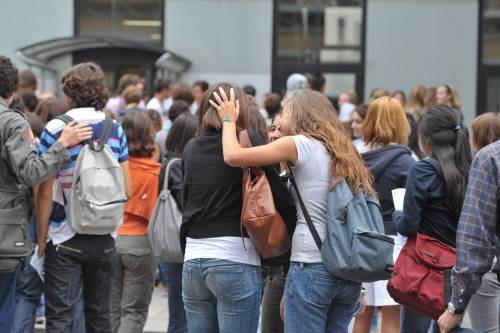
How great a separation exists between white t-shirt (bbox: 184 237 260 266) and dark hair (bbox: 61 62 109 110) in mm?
1584

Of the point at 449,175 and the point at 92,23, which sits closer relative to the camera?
the point at 449,175

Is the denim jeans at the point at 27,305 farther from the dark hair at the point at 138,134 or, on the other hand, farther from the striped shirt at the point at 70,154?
the dark hair at the point at 138,134

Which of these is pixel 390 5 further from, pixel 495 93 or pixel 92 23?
pixel 92 23

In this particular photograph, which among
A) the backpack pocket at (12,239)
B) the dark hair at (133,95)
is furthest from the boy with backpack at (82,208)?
the dark hair at (133,95)

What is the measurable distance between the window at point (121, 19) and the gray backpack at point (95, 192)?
11521mm

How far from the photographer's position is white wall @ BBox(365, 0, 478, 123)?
16531 millimetres

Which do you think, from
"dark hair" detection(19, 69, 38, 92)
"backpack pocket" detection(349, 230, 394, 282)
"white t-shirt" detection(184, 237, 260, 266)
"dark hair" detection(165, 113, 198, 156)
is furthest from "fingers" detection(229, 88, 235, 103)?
"dark hair" detection(19, 69, 38, 92)

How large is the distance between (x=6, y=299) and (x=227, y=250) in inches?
59.2

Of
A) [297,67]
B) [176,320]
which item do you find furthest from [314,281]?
[297,67]

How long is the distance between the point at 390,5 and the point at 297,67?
201 cm

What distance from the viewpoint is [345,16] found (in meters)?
16.9

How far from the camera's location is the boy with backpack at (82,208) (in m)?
5.80

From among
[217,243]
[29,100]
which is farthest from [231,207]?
[29,100]

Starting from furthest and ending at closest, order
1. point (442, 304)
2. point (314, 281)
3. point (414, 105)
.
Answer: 1. point (414, 105)
2. point (442, 304)
3. point (314, 281)
